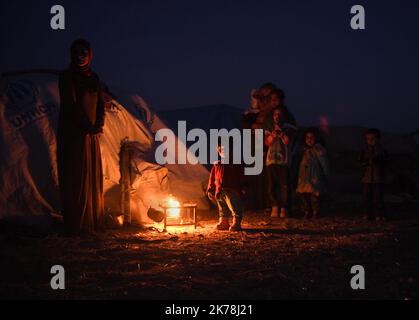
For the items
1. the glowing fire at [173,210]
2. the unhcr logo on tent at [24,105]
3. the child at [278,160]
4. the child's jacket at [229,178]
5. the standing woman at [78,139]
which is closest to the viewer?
the standing woman at [78,139]

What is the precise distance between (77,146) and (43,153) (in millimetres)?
999

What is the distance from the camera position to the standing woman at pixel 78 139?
6.07m

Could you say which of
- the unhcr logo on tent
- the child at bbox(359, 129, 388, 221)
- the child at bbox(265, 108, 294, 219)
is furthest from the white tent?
the child at bbox(359, 129, 388, 221)

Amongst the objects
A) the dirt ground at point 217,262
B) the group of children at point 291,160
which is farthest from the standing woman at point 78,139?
the group of children at point 291,160

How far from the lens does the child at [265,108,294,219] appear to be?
788 centimetres

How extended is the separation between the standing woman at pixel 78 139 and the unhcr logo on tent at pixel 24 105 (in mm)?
1026

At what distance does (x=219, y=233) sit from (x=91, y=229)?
153 centimetres

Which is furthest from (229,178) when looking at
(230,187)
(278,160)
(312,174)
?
(312,174)

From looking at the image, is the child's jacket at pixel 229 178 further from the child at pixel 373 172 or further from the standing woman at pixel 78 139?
the child at pixel 373 172

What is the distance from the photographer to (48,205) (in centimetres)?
679

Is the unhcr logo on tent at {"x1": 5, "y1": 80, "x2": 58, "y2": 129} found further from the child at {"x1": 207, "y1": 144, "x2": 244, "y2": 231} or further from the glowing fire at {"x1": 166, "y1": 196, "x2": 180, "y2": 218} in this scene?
the child at {"x1": 207, "y1": 144, "x2": 244, "y2": 231}

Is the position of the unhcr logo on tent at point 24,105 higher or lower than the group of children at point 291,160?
higher

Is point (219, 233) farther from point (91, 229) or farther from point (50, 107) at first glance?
point (50, 107)
